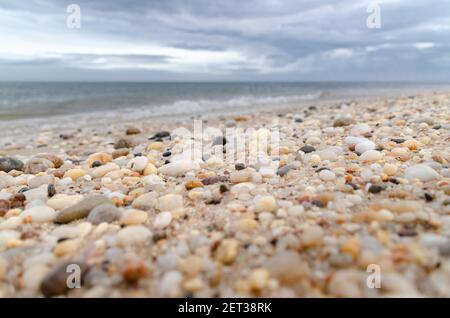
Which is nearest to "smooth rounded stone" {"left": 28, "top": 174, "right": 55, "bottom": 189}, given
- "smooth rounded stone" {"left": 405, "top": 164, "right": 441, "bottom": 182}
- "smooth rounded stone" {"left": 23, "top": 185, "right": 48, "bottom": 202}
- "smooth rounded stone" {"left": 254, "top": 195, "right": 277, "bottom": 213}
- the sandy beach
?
the sandy beach

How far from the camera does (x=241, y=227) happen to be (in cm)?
197

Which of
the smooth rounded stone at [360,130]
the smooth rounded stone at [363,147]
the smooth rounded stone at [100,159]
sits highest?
the smooth rounded stone at [360,130]

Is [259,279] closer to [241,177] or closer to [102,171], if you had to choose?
[241,177]

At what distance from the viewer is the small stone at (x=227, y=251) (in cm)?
168

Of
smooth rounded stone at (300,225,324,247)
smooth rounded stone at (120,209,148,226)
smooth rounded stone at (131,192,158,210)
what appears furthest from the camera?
smooth rounded stone at (131,192,158,210)

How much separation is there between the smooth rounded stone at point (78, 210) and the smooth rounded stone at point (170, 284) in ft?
3.39

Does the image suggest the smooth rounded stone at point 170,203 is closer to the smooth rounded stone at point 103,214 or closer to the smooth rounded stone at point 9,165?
the smooth rounded stone at point 103,214

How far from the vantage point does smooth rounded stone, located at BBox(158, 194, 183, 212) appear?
7.82 ft

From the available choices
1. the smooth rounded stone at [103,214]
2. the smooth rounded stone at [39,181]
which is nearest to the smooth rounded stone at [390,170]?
the smooth rounded stone at [103,214]

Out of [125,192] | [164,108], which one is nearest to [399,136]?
[125,192]

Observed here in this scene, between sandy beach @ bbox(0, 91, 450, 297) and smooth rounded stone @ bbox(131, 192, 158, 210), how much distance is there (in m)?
0.01

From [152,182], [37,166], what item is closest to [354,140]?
[152,182]

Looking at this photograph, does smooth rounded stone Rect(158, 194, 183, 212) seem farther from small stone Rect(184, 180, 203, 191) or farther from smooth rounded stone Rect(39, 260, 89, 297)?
smooth rounded stone Rect(39, 260, 89, 297)

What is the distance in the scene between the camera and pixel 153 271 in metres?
1.67
